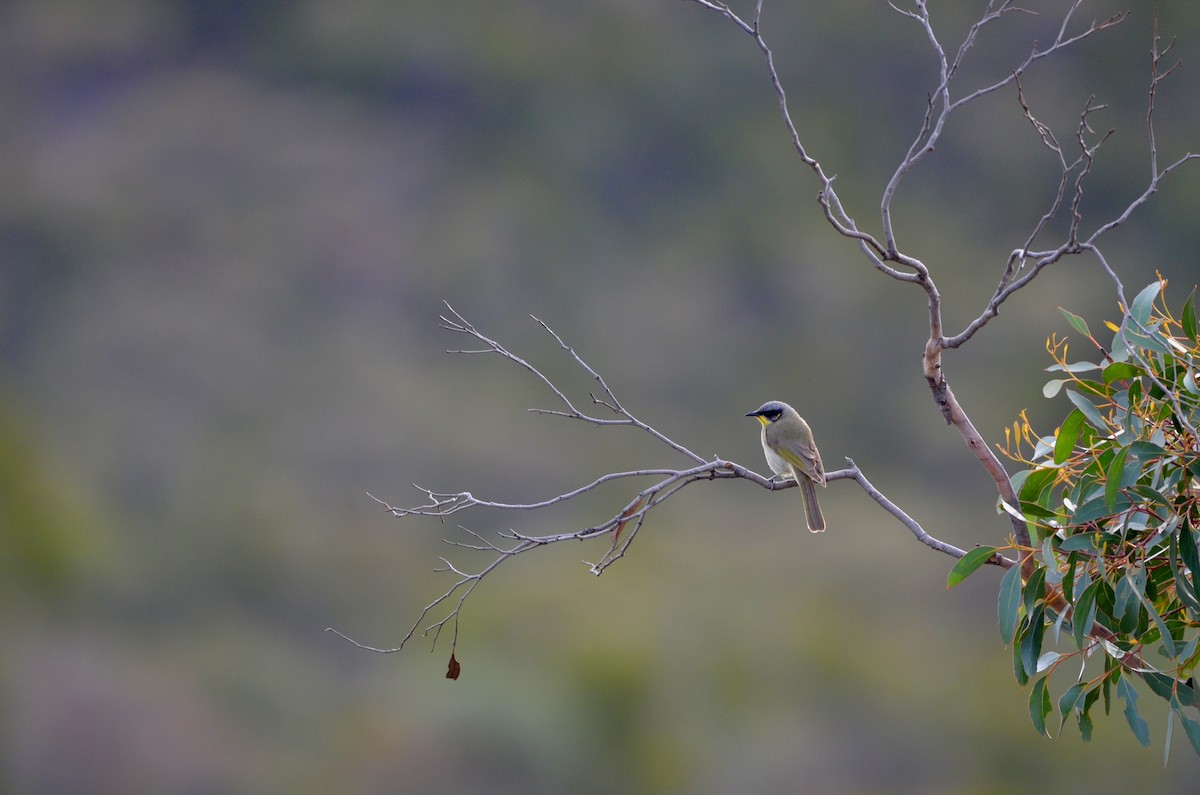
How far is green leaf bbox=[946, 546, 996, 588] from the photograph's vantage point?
3.63 meters

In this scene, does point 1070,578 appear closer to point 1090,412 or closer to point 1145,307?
point 1090,412

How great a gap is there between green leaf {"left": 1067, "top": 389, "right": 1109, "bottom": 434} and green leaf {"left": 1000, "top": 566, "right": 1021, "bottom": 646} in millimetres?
497

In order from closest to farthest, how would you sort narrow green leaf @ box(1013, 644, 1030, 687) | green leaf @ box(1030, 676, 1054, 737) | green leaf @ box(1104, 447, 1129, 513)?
1. green leaf @ box(1104, 447, 1129, 513)
2. narrow green leaf @ box(1013, 644, 1030, 687)
3. green leaf @ box(1030, 676, 1054, 737)

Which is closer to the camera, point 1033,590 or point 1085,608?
point 1085,608

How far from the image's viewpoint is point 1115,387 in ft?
12.0

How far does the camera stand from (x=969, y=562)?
3.70 meters

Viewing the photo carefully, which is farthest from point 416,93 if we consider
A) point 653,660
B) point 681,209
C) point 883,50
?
point 653,660

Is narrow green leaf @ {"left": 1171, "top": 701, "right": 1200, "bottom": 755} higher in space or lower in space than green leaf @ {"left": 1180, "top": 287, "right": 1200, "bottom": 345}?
lower

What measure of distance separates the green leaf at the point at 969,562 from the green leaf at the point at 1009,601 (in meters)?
0.09

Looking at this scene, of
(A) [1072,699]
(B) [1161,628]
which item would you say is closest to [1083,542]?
(B) [1161,628]

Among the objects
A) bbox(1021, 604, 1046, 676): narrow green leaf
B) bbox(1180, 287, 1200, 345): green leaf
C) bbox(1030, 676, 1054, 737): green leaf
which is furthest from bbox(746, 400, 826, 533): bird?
bbox(1180, 287, 1200, 345): green leaf

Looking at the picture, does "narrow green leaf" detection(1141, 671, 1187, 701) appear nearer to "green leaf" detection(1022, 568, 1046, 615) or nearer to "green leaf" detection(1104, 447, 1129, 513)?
"green leaf" detection(1022, 568, 1046, 615)

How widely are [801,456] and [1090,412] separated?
104 inches

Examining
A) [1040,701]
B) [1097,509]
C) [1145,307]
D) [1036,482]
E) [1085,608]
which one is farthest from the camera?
[1040,701]
